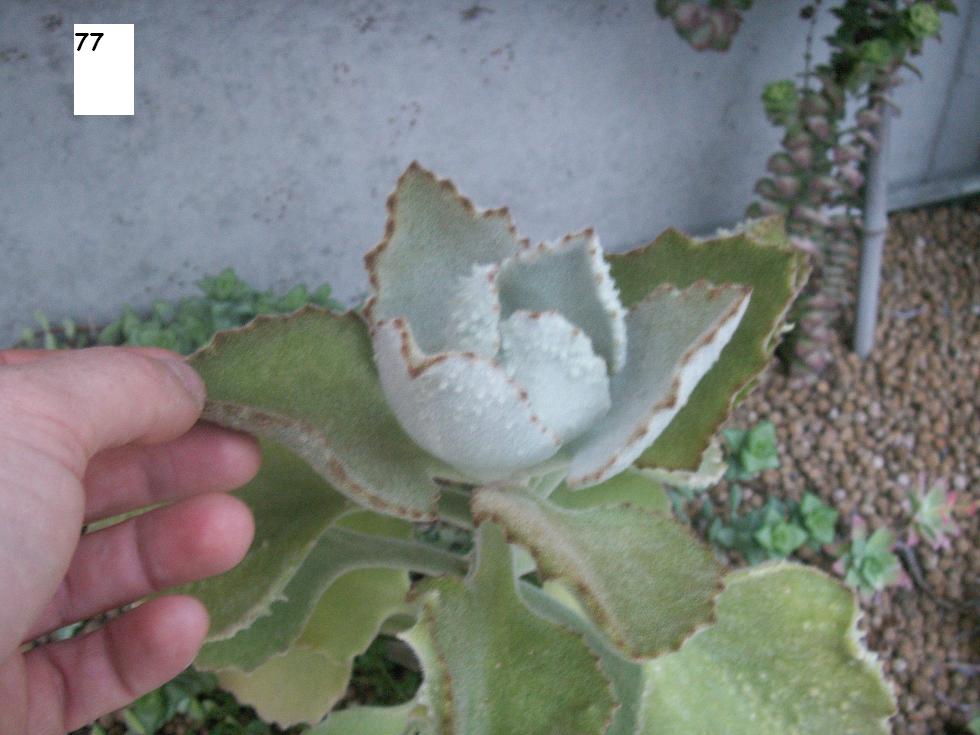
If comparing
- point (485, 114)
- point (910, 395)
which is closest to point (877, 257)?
point (910, 395)

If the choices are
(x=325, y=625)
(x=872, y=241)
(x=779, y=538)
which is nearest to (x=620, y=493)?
(x=325, y=625)

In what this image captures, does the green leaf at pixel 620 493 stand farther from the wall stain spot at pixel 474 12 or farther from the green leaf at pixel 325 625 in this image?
the wall stain spot at pixel 474 12

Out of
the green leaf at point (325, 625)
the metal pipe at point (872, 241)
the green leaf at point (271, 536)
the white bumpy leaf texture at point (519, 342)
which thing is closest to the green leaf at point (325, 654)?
the green leaf at point (325, 625)

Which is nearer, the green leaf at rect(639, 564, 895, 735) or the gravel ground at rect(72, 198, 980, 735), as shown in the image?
the green leaf at rect(639, 564, 895, 735)

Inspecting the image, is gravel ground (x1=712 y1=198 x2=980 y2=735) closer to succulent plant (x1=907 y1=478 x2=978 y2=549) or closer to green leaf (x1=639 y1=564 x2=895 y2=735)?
succulent plant (x1=907 y1=478 x2=978 y2=549)

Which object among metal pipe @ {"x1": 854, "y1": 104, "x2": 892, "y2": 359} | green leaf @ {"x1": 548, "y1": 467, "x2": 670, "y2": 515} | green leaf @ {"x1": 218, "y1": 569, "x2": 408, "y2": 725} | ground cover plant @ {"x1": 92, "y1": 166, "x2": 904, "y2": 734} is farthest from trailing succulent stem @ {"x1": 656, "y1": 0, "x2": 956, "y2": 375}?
green leaf @ {"x1": 218, "y1": 569, "x2": 408, "y2": 725}

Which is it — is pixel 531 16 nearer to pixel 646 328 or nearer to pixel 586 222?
pixel 586 222

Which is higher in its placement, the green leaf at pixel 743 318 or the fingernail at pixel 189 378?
the green leaf at pixel 743 318
